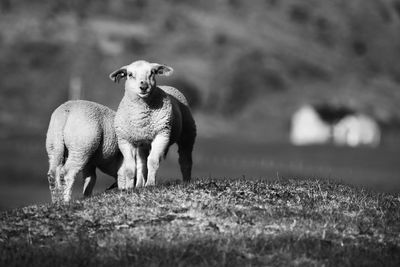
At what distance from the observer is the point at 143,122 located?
15.4 m

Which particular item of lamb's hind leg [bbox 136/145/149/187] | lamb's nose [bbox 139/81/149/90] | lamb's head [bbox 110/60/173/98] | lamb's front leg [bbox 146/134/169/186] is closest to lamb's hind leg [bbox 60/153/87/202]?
lamb's hind leg [bbox 136/145/149/187]

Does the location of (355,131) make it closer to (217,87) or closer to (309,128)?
(309,128)

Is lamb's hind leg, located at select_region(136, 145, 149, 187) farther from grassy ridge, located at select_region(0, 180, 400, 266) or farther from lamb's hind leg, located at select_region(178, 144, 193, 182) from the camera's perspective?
grassy ridge, located at select_region(0, 180, 400, 266)

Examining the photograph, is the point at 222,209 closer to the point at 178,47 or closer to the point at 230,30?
the point at 178,47

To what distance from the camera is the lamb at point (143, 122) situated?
1519 cm

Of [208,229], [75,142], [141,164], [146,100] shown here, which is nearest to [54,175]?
[75,142]

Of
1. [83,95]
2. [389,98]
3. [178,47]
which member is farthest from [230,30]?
[83,95]

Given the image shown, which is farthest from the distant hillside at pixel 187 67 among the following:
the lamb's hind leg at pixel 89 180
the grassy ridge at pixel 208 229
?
the grassy ridge at pixel 208 229

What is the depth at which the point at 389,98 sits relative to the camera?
165 meters

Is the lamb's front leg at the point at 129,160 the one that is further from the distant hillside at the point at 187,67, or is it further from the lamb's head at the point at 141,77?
the distant hillside at the point at 187,67

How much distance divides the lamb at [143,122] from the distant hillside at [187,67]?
8950 centimetres

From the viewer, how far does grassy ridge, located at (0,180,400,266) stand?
34.3 feet

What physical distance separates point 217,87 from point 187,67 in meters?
9.64

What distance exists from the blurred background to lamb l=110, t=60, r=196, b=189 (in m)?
44.7
